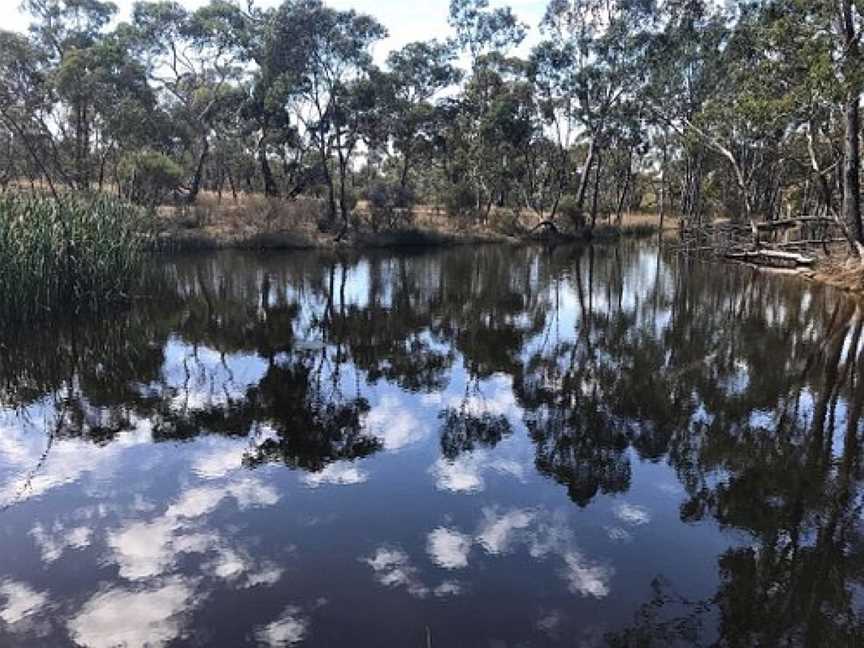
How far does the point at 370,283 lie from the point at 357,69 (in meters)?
19.8

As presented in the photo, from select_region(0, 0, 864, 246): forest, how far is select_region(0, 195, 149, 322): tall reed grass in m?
15.4

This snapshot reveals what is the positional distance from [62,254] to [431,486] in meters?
12.2

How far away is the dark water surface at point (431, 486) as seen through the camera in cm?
533

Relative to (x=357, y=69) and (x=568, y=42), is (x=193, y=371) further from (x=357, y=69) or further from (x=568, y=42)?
(x=568, y=42)

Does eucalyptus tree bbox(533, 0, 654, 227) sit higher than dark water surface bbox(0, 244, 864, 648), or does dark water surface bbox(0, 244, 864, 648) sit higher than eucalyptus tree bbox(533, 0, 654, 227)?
eucalyptus tree bbox(533, 0, 654, 227)

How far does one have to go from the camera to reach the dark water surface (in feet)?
17.5

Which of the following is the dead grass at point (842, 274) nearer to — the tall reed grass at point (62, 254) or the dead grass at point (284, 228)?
the tall reed grass at point (62, 254)

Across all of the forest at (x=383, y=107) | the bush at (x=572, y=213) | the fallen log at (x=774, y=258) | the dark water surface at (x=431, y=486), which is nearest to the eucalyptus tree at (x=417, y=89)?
the forest at (x=383, y=107)

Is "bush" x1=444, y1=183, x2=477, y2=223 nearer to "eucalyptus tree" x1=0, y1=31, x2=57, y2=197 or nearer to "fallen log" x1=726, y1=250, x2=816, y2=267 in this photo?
"fallen log" x1=726, y1=250, x2=816, y2=267

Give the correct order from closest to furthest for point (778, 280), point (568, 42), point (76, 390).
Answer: point (76, 390)
point (778, 280)
point (568, 42)

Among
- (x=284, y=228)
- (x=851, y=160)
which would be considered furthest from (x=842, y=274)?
(x=284, y=228)

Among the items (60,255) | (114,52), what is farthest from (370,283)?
(114,52)

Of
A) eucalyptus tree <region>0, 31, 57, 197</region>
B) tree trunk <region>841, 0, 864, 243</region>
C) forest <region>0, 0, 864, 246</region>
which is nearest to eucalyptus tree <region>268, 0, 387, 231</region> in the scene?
forest <region>0, 0, 864, 246</region>

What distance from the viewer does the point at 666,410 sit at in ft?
34.2
